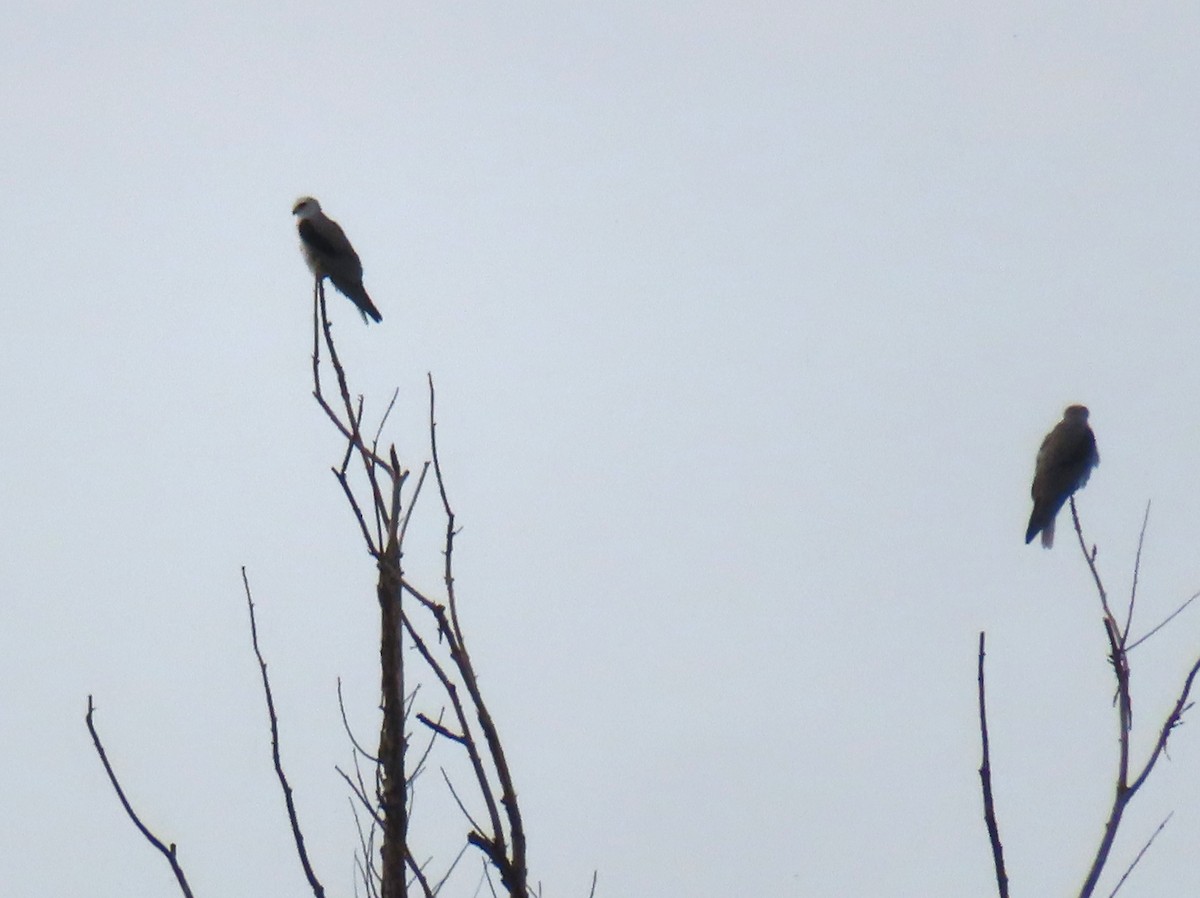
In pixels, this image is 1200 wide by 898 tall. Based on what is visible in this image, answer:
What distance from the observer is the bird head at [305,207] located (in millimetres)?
12375

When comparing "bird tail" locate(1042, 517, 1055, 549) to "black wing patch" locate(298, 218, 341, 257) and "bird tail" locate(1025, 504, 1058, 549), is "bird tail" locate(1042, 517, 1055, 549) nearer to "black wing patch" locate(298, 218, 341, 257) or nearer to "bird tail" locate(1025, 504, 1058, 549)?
"bird tail" locate(1025, 504, 1058, 549)

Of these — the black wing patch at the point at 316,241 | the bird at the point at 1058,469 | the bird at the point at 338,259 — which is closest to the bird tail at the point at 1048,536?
the bird at the point at 1058,469

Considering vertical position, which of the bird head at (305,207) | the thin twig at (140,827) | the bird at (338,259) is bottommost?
the thin twig at (140,827)

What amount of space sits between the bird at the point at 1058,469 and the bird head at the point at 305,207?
237 inches

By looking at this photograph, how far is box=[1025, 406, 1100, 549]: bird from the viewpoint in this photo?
8992 millimetres

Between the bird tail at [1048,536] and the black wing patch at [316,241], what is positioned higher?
the black wing patch at [316,241]

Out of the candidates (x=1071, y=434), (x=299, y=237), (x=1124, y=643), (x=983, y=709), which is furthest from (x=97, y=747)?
(x=299, y=237)

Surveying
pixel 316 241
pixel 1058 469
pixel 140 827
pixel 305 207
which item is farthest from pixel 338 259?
pixel 140 827

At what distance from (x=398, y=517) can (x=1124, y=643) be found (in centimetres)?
156

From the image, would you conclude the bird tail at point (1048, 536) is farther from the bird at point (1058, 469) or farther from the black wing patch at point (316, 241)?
the black wing patch at point (316, 241)

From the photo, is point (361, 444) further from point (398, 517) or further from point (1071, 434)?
point (1071, 434)

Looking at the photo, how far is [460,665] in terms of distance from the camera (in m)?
2.55

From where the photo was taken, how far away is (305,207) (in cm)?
1259

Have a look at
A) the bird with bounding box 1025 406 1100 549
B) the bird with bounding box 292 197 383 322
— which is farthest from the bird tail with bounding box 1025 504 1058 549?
the bird with bounding box 292 197 383 322
